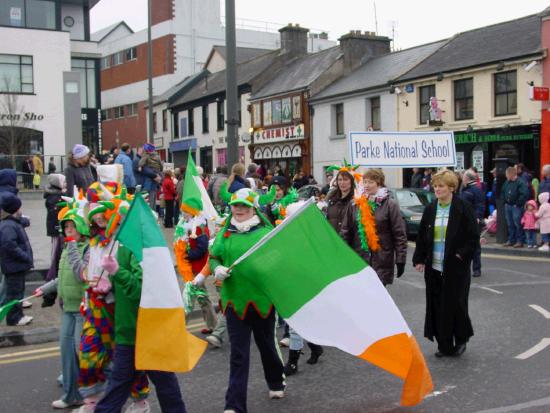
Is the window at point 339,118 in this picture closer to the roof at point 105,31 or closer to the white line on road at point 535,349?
the white line on road at point 535,349

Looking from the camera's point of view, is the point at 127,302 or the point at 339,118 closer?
the point at 127,302

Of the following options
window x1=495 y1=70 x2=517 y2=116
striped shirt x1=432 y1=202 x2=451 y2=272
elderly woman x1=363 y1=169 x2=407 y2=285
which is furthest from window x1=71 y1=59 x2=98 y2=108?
striped shirt x1=432 y1=202 x2=451 y2=272

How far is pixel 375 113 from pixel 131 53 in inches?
1256

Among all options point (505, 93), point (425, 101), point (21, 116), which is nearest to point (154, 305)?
point (505, 93)

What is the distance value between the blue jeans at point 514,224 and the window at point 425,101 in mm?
12556

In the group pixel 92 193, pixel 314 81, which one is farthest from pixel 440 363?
pixel 314 81

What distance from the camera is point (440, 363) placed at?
267 inches

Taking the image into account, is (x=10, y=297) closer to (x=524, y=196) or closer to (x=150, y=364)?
(x=150, y=364)

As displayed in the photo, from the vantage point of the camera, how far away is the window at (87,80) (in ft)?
138

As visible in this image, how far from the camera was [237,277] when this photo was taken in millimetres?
5391

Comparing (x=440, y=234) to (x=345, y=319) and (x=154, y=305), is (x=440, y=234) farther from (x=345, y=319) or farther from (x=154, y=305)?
(x=154, y=305)

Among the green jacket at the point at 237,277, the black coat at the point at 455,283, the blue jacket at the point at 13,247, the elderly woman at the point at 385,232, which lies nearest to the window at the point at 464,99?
the elderly woman at the point at 385,232

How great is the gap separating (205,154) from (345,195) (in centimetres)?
3784

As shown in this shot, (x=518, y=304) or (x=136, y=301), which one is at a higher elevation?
(x=136, y=301)
